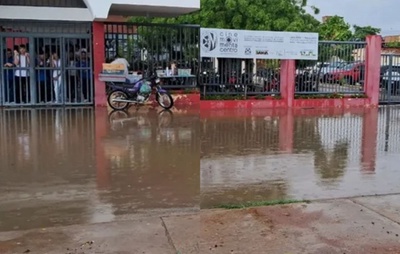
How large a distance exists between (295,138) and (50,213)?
6197 mm

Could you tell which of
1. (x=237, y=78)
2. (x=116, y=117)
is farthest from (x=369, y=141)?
(x=237, y=78)

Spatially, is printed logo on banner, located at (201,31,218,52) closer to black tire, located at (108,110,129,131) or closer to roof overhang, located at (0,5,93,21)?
black tire, located at (108,110,129,131)

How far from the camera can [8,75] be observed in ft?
48.7

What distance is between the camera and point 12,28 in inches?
637

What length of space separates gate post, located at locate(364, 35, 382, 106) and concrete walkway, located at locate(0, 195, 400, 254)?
1299 centimetres

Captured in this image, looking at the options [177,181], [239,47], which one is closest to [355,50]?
[239,47]

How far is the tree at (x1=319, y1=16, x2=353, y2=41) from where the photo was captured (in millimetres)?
37016

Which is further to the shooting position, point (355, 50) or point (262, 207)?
point (355, 50)

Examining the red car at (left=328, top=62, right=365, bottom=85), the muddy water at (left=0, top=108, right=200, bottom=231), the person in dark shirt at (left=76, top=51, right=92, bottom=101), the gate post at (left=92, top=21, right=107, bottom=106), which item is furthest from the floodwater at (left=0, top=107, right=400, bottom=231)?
the red car at (left=328, top=62, right=365, bottom=85)

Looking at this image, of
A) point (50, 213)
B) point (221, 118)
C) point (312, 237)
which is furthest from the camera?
point (221, 118)

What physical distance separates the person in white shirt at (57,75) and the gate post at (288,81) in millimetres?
7209

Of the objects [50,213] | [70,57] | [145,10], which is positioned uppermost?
[145,10]

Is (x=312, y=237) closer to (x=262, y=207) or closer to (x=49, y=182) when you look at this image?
(x=262, y=207)

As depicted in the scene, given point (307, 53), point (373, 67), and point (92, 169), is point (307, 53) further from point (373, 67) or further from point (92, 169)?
point (92, 169)
